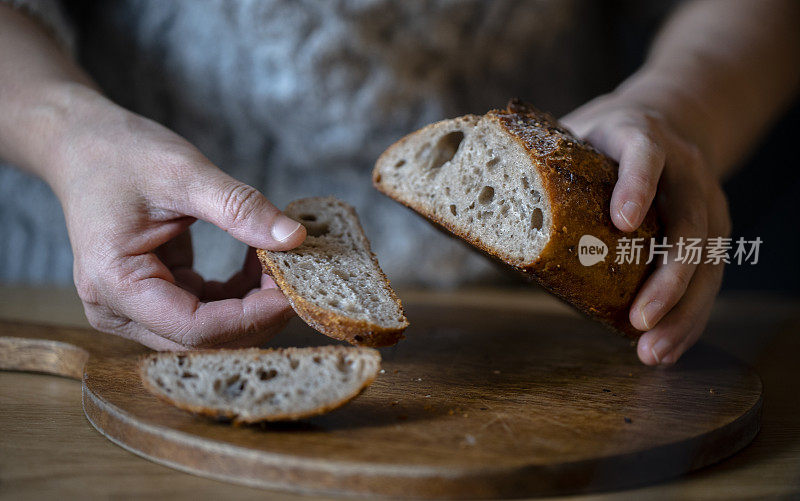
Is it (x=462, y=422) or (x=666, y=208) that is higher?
(x=666, y=208)

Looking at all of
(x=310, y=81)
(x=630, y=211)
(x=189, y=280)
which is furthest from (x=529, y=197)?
(x=310, y=81)

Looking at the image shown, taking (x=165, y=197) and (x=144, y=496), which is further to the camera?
(x=165, y=197)

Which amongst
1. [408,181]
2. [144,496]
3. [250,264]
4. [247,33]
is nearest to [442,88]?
[247,33]

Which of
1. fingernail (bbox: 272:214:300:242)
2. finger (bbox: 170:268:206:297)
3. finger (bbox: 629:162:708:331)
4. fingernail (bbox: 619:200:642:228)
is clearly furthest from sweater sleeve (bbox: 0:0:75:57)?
finger (bbox: 629:162:708:331)

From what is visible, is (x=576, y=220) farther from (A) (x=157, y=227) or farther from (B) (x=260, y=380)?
(A) (x=157, y=227)

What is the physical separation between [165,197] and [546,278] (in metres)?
0.97

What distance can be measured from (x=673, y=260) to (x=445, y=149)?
68 centimetres

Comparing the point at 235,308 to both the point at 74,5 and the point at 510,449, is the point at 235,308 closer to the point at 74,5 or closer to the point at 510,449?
the point at 510,449

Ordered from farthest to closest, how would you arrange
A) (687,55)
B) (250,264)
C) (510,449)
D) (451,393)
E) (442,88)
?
(442,88) → (687,55) → (250,264) → (451,393) → (510,449)

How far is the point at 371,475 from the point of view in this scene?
1.12 metres

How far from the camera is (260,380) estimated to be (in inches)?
52.6

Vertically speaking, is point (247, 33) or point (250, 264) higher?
point (247, 33)

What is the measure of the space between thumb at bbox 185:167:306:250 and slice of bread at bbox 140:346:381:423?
12.4 inches

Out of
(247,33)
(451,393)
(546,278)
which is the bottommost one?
(451,393)
